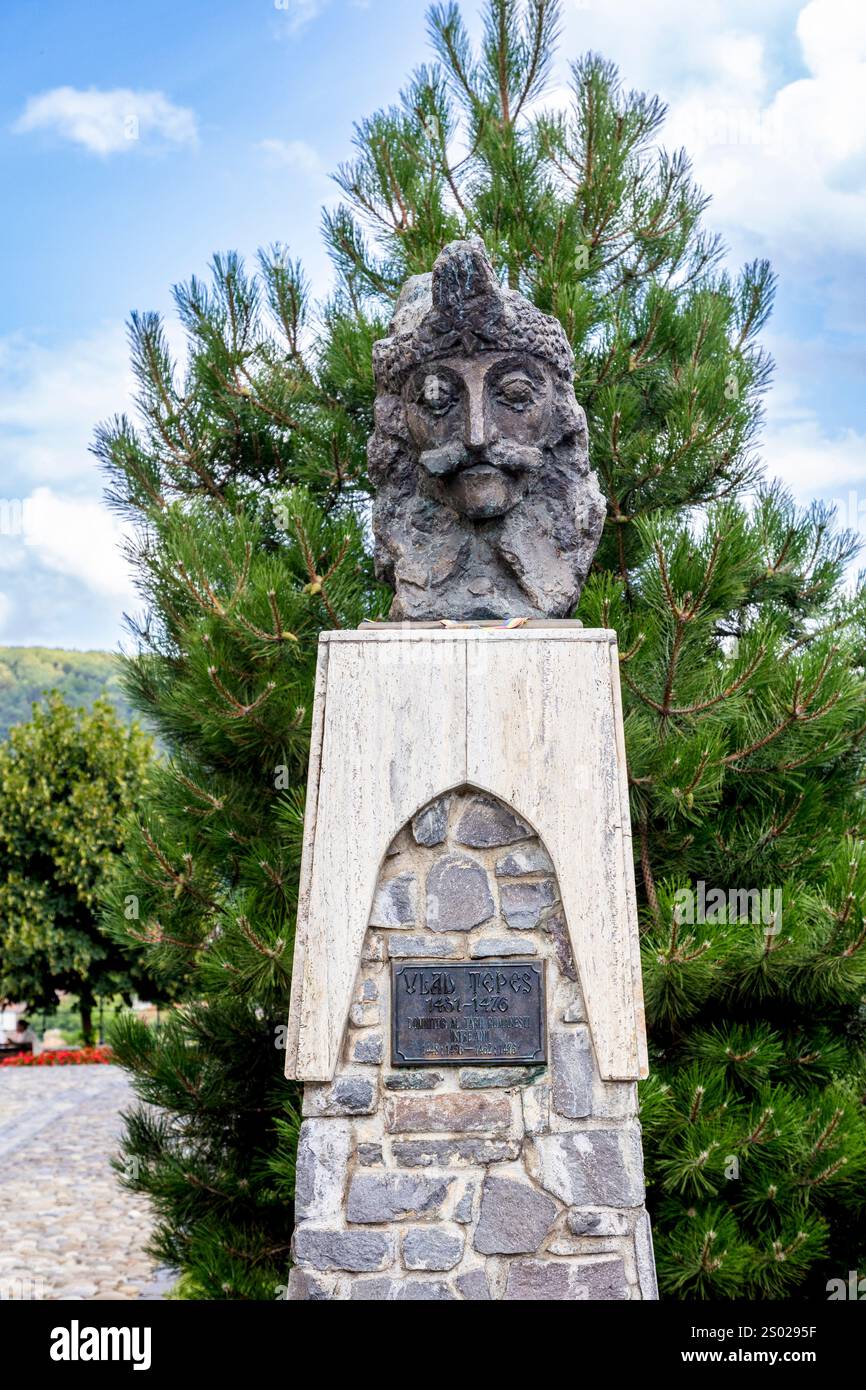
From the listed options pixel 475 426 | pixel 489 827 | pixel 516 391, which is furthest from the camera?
pixel 516 391

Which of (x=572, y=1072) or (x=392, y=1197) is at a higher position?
(x=572, y=1072)

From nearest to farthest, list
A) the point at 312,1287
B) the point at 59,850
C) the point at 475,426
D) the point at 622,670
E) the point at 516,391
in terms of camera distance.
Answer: the point at 312,1287 < the point at 475,426 < the point at 516,391 < the point at 622,670 < the point at 59,850

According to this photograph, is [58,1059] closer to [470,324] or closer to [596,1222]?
[596,1222]

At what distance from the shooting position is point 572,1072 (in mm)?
3277

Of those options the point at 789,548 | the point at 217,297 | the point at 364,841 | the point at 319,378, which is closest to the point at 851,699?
the point at 789,548

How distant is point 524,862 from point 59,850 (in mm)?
12531

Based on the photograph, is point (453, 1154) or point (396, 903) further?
point (396, 903)

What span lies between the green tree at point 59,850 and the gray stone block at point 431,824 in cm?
1143

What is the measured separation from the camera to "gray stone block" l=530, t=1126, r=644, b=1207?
10.6 ft

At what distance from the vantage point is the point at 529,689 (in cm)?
340

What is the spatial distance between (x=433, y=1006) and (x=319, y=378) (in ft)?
12.2

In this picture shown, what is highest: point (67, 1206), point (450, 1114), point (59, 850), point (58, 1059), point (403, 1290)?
point (59, 850)

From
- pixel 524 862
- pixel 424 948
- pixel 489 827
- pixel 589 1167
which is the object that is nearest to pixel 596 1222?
pixel 589 1167
